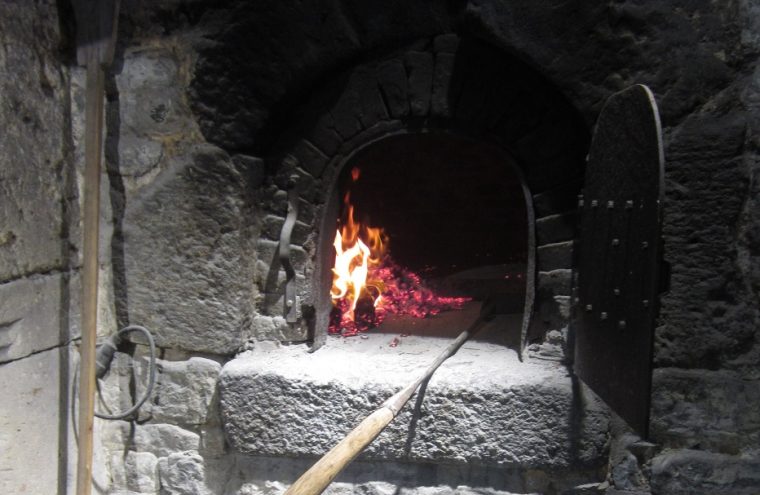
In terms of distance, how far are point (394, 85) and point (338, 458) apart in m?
1.16

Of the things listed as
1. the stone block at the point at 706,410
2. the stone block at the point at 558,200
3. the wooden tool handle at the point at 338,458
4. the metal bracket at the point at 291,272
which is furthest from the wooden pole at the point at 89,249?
the stone block at the point at 706,410

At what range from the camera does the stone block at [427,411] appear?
1.65 meters

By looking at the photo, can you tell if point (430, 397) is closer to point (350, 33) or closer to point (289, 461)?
point (289, 461)

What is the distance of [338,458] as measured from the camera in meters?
1.45

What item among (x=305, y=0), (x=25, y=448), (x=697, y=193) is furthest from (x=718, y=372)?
(x=25, y=448)

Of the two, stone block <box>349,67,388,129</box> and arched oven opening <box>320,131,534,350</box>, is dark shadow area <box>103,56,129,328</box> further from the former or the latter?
arched oven opening <box>320,131,534,350</box>

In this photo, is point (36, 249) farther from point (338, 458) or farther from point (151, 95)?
point (338, 458)

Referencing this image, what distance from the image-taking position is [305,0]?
1740 millimetres

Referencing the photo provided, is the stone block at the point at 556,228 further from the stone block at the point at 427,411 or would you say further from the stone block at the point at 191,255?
the stone block at the point at 191,255

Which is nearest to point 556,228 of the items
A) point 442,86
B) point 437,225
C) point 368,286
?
point 442,86

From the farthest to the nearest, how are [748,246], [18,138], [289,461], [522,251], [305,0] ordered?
[522,251] < [289,461] < [305,0] < [18,138] < [748,246]

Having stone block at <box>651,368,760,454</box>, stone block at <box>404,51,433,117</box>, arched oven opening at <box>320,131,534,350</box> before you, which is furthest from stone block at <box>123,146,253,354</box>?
stone block at <box>651,368,760,454</box>

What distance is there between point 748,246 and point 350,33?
4.24 feet

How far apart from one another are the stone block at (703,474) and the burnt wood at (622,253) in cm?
34
